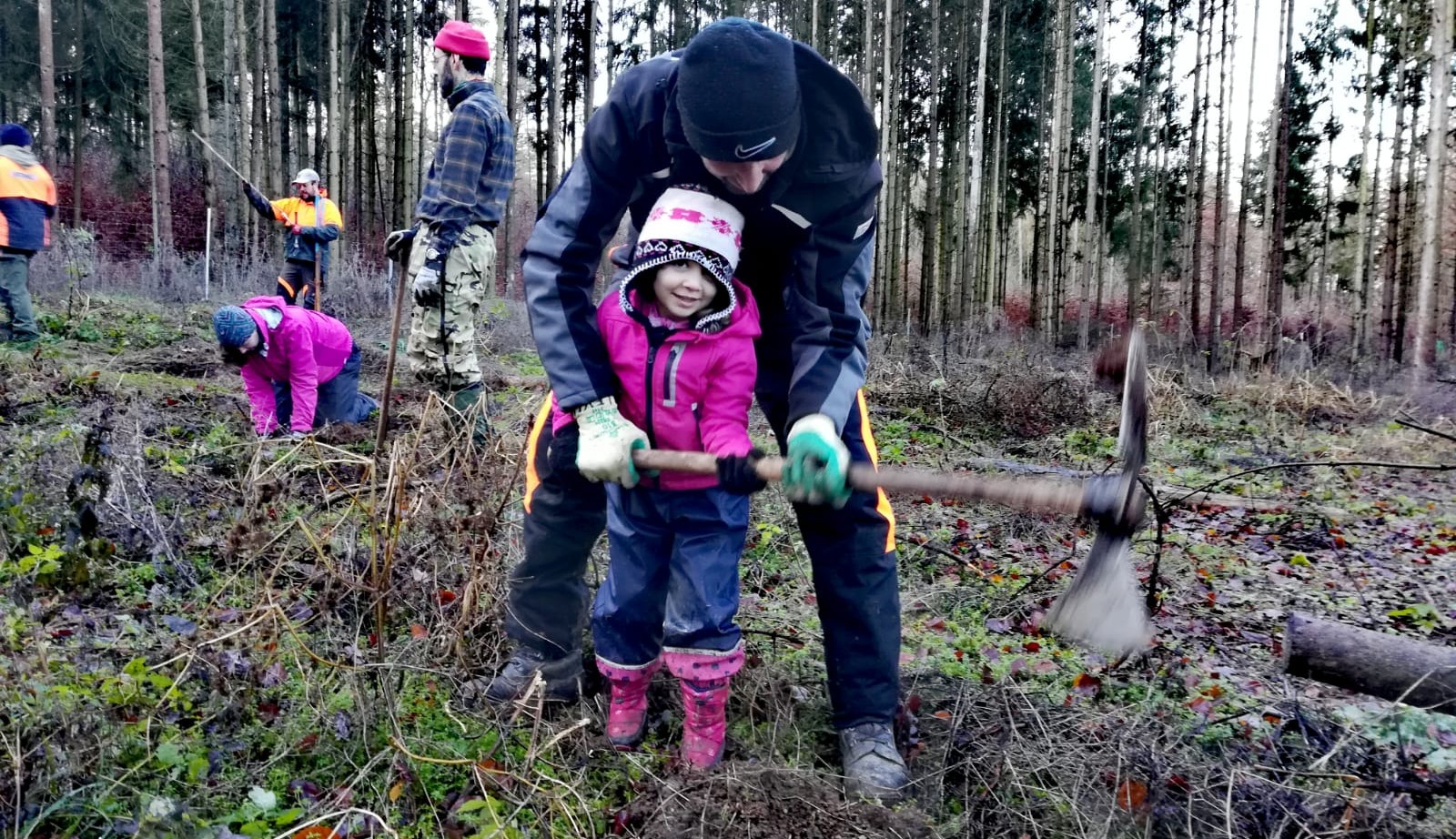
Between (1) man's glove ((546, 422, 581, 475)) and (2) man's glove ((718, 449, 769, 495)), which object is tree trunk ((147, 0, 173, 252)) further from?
(2) man's glove ((718, 449, 769, 495))

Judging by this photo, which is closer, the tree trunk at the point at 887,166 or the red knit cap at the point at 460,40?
the red knit cap at the point at 460,40

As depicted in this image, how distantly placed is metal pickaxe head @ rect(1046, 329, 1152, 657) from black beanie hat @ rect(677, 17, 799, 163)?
3.11 feet

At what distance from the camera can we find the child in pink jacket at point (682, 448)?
224 centimetres

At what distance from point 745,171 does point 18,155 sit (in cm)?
826

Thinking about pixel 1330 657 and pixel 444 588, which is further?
pixel 444 588

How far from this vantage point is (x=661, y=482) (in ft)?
Result: 7.52

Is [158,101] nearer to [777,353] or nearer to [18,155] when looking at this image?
[18,155]

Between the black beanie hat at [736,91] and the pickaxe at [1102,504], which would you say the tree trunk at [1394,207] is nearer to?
the pickaxe at [1102,504]

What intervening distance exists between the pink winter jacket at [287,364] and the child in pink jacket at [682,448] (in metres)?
3.19

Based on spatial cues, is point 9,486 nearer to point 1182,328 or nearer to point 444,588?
point 444,588

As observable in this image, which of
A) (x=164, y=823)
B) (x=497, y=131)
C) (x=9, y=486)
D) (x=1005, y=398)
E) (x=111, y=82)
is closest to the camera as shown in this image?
(x=164, y=823)

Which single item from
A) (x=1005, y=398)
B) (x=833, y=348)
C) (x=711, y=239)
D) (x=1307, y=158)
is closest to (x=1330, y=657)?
(x=833, y=348)

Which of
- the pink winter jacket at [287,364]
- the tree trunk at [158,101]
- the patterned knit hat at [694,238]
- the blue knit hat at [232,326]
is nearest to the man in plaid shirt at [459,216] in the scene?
the pink winter jacket at [287,364]

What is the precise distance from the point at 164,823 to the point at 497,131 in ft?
13.3
